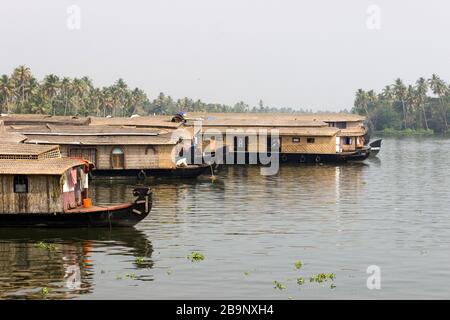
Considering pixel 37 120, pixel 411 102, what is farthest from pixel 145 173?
pixel 411 102

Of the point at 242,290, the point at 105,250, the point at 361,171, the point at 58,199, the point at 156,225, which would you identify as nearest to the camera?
the point at 242,290

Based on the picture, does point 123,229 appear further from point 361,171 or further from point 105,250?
point 361,171

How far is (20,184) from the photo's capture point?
24.3 m

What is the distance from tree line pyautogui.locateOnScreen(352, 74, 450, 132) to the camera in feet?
398

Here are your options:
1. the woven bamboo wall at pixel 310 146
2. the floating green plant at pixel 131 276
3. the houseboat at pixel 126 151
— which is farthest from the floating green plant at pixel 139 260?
the woven bamboo wall at pixel 310 146

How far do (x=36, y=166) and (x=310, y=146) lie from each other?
31.9 m

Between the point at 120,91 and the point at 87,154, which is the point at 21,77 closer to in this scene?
the point at 120,91

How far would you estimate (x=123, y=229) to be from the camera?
2555 centimetres

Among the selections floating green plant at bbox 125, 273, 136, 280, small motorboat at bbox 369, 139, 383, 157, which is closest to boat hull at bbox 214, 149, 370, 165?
small motorboat at bbox 369, 139, 383, 157

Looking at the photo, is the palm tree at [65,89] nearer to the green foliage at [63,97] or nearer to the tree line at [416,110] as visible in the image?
the green foliage at [63,97]

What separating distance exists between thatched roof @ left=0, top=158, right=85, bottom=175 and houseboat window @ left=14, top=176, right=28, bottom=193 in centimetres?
28

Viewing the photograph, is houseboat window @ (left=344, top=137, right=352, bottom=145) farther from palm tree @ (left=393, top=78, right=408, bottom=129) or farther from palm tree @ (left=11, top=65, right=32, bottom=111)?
palm tree @ (left=393, top=78, right=408, bottom=129)

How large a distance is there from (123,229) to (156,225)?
1661mm
